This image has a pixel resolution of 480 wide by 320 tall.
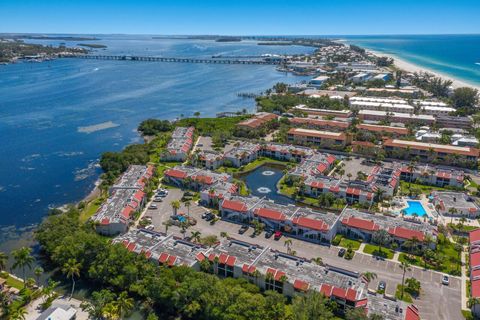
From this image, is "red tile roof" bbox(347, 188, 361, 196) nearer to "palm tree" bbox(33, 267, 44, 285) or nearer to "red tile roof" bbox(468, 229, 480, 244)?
"red tile roof" bbox(468, 229, 480, 244)

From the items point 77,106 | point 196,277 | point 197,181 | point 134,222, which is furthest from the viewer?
point 77,106

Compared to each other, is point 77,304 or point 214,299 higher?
→ point 214,299

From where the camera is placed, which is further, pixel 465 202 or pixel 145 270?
pixel 465 202

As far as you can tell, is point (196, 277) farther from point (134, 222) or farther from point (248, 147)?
point (248, 147)

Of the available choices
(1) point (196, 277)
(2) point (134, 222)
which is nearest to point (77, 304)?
(1) point (196, 277)

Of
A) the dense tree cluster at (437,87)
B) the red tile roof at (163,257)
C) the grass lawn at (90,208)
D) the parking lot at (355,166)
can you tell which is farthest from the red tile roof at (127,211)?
the dense tree cluster at (437,87)

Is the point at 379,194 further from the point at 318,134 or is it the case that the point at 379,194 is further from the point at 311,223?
the point at 318,134

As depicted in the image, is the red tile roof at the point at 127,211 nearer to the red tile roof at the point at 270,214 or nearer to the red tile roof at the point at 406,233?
the red tile roof at the point at 270,214

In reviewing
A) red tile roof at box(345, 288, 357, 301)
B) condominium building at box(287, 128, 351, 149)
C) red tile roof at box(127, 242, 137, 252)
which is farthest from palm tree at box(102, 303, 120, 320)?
condominium building at box(287, 128, 351, 149)
